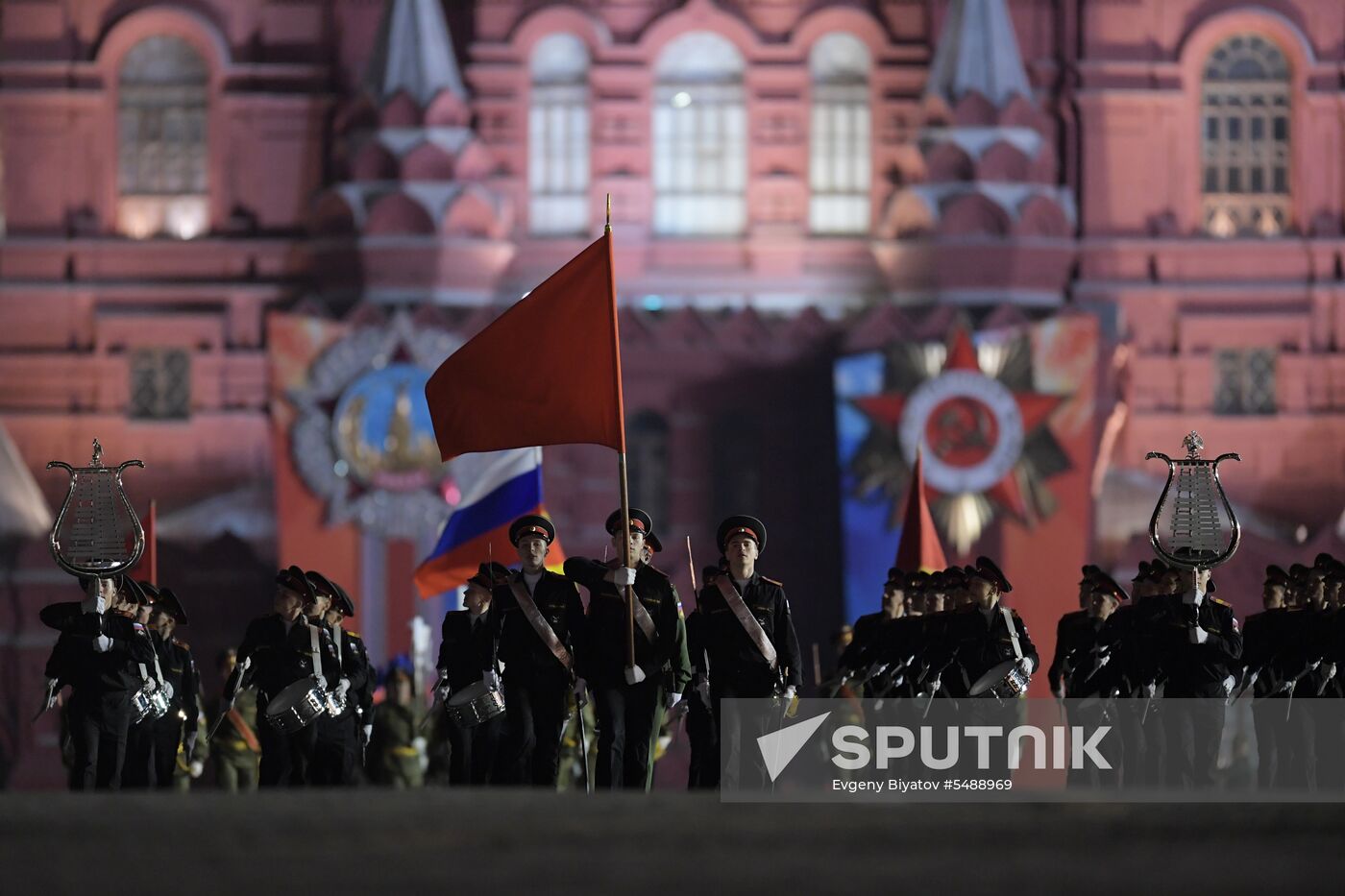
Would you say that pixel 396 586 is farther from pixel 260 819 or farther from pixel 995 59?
pixel 260 819

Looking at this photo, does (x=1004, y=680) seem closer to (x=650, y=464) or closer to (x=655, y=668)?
(x=655, y=668)

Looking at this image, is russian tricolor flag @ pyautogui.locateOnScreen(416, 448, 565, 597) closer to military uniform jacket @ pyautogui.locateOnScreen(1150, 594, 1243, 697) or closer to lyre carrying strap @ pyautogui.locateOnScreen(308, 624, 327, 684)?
lyre carrying strap @ pyautogui.locateOnScreen(308, 624, 327, 684)

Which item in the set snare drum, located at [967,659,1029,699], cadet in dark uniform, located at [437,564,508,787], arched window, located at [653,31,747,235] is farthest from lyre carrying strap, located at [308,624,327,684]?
arched window, located at [653,31,747,235]

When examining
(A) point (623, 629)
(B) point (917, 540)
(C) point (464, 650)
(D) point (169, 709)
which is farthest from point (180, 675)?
(B) point (917, 540)

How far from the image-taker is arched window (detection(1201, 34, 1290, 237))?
33000mm

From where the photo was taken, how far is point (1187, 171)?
108 ft

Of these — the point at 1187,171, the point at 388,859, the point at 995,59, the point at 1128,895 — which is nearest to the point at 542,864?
the point at 388,859

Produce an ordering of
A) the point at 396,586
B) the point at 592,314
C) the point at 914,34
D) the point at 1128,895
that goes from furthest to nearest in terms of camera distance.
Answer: the point at 914,34
the point at 396,586
the point at 592,314
the point at 1128,895

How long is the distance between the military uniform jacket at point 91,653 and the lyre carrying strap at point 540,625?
2841 millimetres

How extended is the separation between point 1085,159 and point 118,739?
58.9 ft

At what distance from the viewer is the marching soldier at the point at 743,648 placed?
16.2 meters

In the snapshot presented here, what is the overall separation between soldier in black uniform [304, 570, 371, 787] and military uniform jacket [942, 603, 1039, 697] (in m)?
3.67

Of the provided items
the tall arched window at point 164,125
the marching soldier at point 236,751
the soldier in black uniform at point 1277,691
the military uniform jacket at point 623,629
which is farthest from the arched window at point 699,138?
the military uniform jacket at point 623,629

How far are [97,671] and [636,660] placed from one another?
12.1 ft
